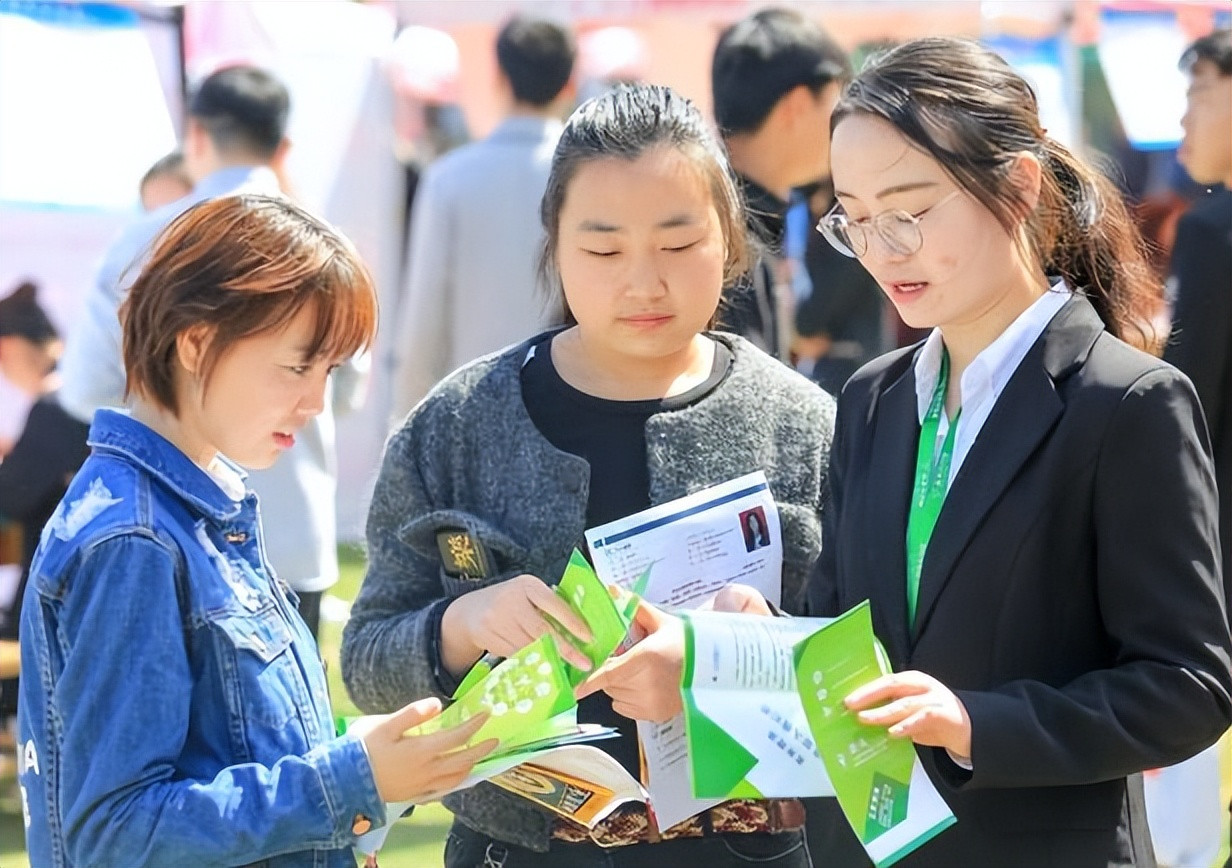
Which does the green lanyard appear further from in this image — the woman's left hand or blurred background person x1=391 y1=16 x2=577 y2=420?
blurred background person x1=391 y1=16 x2=577 y2=420

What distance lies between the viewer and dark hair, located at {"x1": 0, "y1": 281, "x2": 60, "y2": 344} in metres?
5.37

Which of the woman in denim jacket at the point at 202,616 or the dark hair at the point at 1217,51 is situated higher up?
the dark hair at the point at 1217,51

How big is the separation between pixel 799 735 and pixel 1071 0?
6.68 meters

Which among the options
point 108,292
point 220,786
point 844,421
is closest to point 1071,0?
point 108,292

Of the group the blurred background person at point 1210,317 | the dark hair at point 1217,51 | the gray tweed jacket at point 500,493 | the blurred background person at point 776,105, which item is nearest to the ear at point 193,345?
the gray tweed jacket at point 500,493

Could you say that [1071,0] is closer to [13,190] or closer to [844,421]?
[13,190]

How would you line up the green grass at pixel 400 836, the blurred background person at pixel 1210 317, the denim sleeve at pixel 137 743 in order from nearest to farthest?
the denim sleeve at pixel 137 743
the blurred background person at pixel 1210 317
the green grass at pixel 400 836

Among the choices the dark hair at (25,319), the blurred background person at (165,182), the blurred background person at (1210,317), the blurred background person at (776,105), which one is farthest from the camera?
the blurred background person at (165,182)

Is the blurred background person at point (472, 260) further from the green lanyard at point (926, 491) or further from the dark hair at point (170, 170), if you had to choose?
the green lanyard at point (926, 491)

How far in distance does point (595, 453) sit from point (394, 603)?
1.04 feet

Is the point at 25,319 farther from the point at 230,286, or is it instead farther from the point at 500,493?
the point at 230,286

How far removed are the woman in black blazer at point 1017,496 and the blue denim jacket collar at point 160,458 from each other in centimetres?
68

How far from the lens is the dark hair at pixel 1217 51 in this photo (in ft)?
13.4

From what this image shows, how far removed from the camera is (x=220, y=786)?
5.39 feet
